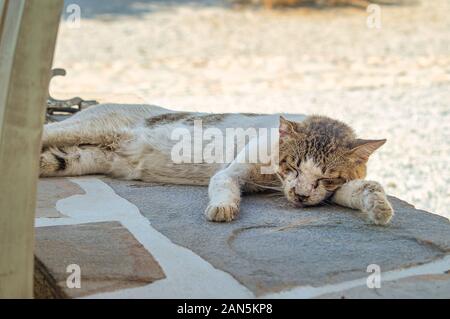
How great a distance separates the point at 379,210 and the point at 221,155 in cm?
106

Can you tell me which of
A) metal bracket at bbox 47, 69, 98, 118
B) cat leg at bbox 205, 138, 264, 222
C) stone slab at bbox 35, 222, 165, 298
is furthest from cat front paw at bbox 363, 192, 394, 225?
metal bracket at bbox 47, 69, 98, 118

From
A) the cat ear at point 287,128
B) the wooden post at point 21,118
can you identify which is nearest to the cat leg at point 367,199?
the cat ear at point 287,128

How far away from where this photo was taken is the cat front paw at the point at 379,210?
8.64 feet

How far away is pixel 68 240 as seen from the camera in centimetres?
232

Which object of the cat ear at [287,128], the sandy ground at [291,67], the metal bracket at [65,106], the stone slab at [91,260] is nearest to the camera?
the stone slab at [91,260]

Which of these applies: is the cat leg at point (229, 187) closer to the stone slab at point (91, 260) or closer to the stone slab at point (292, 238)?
the stone slab at point (292, 238)

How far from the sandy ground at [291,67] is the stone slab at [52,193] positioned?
5.59 feet

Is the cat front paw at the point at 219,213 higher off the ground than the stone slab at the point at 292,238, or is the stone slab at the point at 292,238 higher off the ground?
the cat front paw at the point at 219,213

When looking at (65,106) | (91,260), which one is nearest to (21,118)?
(91,260)

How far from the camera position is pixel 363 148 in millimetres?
3006

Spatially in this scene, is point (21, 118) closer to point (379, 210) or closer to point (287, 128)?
point (379, 210)
